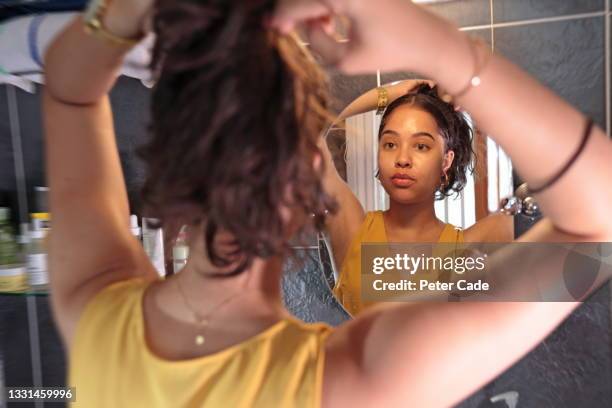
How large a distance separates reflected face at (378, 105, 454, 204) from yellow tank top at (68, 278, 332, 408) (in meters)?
0.42

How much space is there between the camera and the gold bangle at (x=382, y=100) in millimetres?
818

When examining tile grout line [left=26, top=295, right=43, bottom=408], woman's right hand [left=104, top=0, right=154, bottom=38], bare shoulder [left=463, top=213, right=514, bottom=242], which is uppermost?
woman's right hand [left=104, top=0, right=154, bottom=38]

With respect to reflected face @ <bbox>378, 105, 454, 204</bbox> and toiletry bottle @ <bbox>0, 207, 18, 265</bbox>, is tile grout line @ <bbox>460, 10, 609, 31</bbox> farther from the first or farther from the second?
toiletry bottle @ <bbox>0, 207, 18, 265</bbox>

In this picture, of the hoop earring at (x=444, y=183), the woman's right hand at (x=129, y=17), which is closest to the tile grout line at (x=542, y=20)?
the hoop earring at (x=444, y=183)

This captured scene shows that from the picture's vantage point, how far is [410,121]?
77 centimetres

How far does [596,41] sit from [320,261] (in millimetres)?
602

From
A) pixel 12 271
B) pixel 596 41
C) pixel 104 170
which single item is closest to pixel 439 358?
pixel 104 170

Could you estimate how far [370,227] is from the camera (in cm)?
81

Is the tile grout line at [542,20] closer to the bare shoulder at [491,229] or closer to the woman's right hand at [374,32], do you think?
the bare shoulder at [491,229]

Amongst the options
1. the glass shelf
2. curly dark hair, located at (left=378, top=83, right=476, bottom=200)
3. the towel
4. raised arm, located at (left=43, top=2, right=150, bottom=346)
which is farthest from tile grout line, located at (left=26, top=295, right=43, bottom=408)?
curly dark hair, located at (left=378, top=83, right=476, bottom=200)

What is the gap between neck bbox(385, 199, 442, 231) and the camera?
79 cm

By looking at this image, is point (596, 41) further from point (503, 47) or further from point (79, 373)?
point (79, 373)

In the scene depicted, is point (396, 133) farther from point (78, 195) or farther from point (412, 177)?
point (78, 195)

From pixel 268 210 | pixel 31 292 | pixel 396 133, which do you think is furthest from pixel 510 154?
pixel 31 292
